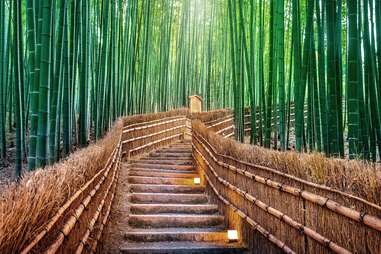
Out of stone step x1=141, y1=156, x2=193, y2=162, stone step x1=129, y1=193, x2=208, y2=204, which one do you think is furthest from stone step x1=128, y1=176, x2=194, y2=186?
stone step x1=141, y1=156, x2=193, y2=162

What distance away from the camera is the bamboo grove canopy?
4160mm

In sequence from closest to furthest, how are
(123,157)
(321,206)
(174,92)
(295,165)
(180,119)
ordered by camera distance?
(321,206) < (295,165) < (123,157) < (180,119) < (174,92)

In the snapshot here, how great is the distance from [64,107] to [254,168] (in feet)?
8.84

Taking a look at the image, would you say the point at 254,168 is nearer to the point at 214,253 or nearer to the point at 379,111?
the point at 214,253

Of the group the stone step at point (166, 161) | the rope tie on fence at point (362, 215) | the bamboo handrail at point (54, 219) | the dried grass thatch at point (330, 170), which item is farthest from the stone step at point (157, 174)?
the rope tie on fence at point (362, 215)

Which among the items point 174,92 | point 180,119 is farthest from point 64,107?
point 174,92

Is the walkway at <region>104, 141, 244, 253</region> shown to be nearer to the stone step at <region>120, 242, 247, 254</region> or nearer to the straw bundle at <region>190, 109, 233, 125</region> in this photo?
the stone step at <region>120, 242, 247, 254</region>

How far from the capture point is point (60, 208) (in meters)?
2.42

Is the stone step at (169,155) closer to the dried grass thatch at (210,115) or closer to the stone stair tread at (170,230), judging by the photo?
the dried grass thatch at (210,115)

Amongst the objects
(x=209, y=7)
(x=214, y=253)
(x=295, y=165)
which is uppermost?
(x=209, y=7)

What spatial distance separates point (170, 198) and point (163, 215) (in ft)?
2.75

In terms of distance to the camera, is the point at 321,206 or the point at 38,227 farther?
the point at 321,206

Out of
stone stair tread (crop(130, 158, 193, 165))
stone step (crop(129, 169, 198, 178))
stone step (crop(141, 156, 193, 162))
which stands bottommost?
stone step (crop(129, 169, 198, 178))

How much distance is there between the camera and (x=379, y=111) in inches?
205
